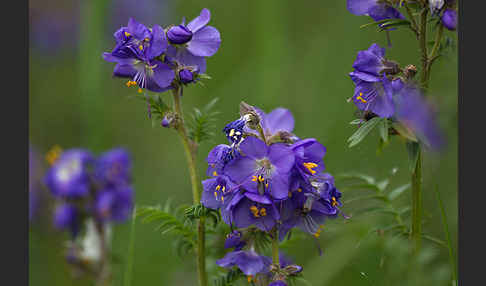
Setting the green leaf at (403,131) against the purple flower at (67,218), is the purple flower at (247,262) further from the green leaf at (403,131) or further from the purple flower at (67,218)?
the purple flower at (67,218)

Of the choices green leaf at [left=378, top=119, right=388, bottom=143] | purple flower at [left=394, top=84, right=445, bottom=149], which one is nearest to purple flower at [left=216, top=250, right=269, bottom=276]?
green leaf at [left=378, top=119, right=388, bottom=143]

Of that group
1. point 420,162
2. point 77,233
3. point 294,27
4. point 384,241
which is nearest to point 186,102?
point 294,27

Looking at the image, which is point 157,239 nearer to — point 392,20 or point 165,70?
point 165,70

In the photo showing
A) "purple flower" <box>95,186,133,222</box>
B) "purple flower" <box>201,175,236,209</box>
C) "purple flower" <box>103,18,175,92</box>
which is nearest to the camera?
"purple flower" <box>201,175,236,209</box>

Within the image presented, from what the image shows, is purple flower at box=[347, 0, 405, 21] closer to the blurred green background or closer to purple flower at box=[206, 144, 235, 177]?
the blurred green background

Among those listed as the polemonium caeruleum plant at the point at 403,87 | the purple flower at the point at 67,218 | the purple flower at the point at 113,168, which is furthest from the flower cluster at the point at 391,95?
the purple flower at the point at 67,218

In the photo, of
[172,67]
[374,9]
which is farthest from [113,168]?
[374,9]
